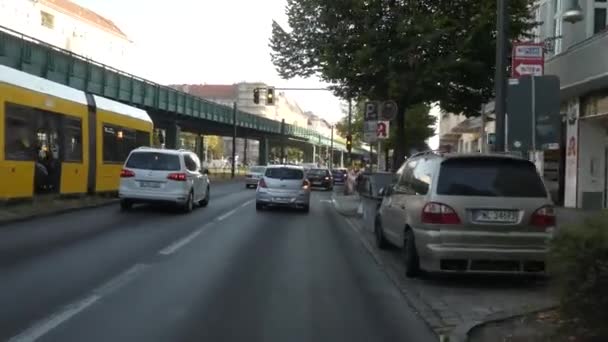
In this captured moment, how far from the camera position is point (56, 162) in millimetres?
21203

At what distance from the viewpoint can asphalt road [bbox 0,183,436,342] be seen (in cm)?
710

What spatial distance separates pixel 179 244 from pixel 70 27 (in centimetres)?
8663

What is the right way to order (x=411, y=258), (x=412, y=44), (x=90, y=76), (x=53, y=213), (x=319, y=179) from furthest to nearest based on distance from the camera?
(x=319, y=179) < (x=90, y=76) < (x=412, y=44) < (x=53, y=213) < (x=411, y=258)

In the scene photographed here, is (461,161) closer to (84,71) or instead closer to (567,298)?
(567,298)

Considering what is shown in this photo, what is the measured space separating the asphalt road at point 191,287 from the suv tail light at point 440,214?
104cm

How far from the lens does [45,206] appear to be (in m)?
19.7

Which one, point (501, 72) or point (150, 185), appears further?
point (150, 185)

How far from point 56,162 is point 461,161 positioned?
14110mm

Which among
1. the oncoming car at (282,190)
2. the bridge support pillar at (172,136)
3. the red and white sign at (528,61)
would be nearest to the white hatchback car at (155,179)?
the oncoming car at (282,190)

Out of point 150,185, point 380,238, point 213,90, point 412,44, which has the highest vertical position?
point 213,90

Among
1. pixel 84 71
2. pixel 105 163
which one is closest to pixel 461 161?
pixel 105 163

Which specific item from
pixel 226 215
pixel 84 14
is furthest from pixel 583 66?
pixel 84 14

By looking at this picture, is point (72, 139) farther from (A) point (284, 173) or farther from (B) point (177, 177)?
(A) point (284, 173)

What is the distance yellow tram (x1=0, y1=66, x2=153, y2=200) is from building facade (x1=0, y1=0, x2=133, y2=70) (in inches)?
A: 2047
